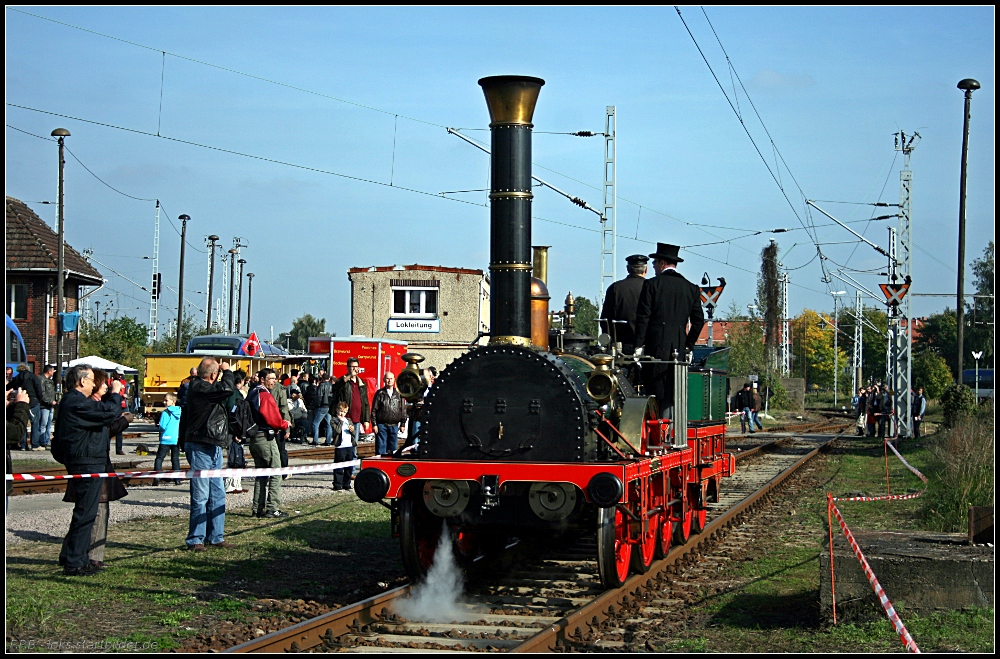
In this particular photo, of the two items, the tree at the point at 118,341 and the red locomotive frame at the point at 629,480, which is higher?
the tree at the point at 118,341

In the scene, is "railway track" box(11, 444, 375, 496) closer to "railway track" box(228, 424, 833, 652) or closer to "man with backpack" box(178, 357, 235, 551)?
"man with backpack" box(178, 357, 235, 551)

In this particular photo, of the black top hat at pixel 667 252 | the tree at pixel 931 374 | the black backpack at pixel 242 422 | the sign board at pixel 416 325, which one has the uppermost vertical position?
the sign board at pixel 416 325

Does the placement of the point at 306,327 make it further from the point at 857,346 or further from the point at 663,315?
the point at 663,315

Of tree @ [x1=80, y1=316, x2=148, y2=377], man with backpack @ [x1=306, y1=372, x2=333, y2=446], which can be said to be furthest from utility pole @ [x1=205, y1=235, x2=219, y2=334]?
man with backpack @ [x1=306, y1=372, x2=333, y2=446]

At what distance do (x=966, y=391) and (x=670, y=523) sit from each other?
18367 mm

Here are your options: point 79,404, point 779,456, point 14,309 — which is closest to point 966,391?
point 779,456

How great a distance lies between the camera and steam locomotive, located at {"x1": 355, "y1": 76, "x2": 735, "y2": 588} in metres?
7.64

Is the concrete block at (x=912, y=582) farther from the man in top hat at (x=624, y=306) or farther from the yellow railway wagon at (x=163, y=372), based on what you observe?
the yellow railway wagon at (x=163, y=372)

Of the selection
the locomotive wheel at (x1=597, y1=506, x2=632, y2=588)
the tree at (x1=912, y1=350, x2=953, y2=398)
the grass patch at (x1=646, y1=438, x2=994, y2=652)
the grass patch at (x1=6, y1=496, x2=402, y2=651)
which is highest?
the tree at (x1=912, y1=350, x2=953, y2=398)

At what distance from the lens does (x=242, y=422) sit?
11.3 meters

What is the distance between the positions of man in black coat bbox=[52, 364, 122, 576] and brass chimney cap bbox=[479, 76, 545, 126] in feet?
13.5

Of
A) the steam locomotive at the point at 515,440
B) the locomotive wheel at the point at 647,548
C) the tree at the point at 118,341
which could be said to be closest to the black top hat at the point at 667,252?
the steam locomotive at the point at 515,440

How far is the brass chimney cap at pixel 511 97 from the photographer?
825 centimetres

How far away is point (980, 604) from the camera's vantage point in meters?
6.99
